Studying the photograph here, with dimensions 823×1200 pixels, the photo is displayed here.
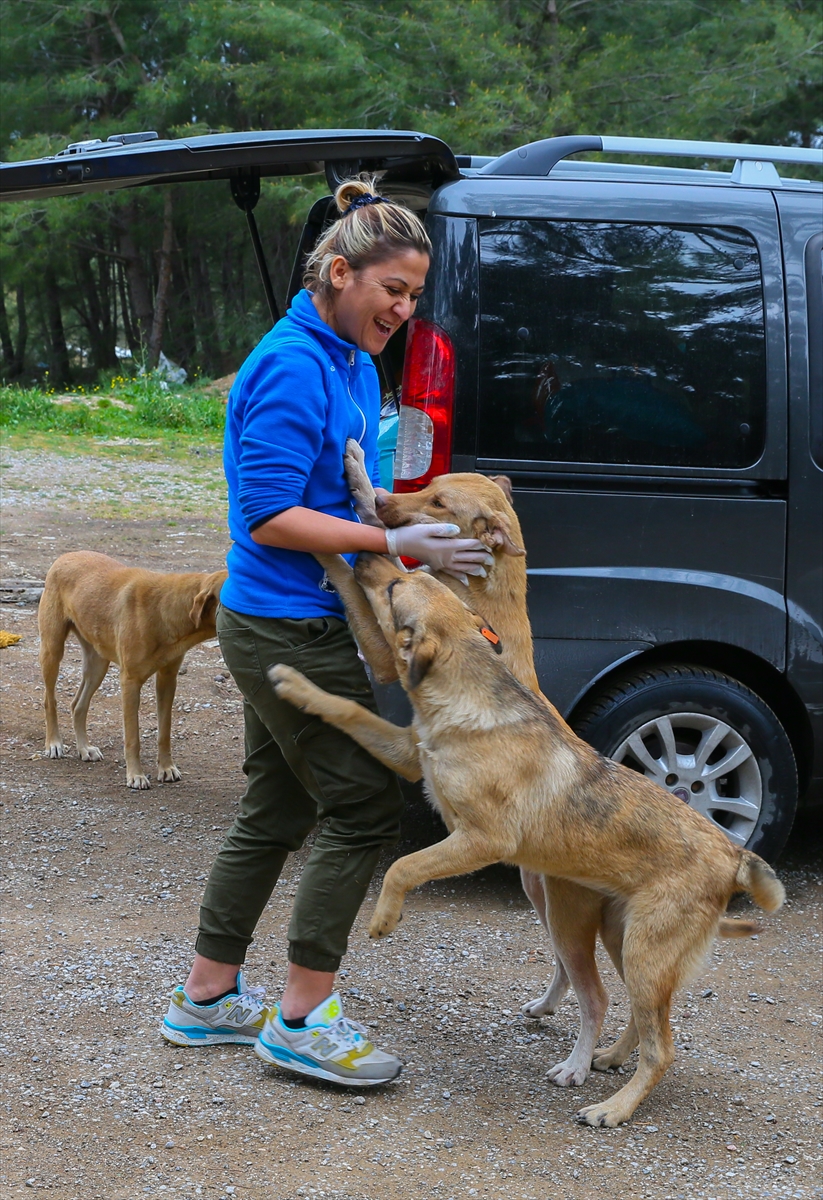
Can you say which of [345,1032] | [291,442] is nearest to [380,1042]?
→ [345,1032]

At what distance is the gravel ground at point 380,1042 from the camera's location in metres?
2.79

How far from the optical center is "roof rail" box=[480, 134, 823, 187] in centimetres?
416

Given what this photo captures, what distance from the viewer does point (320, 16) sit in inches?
765

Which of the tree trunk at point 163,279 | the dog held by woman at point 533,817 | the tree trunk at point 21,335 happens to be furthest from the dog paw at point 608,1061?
the tree trunk at point 21,335

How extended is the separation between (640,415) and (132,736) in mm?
2937

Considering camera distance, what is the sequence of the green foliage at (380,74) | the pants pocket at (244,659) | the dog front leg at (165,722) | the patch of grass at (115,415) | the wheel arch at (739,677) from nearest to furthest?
the pants pocket at (244,659) < the wheel arch at (739,677) < the dog front leg at (165,722) < the patch of grass at (115,415) < the green foliage at (380,74)

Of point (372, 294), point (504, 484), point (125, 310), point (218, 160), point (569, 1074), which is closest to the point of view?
point (372, 294)

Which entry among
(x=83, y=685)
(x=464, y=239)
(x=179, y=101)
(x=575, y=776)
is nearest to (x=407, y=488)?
(x=464, y=239)

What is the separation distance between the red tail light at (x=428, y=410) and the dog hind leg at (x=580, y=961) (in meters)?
1.45

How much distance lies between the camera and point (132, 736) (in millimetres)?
5621

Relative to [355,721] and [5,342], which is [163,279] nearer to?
[5,342]

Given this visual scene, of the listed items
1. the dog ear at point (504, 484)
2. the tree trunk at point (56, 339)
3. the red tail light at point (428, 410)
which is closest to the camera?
the dog ear at point (504, 484)

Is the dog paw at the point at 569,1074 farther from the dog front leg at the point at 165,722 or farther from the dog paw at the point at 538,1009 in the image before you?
the dog front leg at the point at 165,722

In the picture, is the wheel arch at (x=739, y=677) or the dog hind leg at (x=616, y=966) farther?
the wheel arch at (x=739, y=677)
